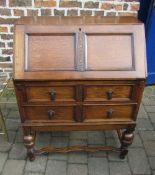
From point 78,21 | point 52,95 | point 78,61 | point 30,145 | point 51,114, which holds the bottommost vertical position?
point 30,145

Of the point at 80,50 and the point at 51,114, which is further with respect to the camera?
the point at 51,114

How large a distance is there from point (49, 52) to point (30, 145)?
3.00ft

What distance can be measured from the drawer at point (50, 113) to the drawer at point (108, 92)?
189mm

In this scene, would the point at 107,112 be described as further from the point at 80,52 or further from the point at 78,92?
the point at 80,52

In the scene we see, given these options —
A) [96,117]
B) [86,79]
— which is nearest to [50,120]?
[96,117]

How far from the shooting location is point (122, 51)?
6.59ft

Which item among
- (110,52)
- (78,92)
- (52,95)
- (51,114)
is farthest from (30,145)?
(110,52)

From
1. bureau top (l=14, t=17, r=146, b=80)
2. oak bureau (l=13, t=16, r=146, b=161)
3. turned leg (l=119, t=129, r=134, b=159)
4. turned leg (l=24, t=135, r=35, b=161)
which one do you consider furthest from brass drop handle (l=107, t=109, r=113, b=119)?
turned leg (l=24, t=135, r=35, b=161)

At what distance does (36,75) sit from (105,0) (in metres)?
1.43

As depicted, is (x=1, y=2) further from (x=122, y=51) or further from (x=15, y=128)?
(x=122, y=51)

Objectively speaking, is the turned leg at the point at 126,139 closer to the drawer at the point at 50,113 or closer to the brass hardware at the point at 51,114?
the drawer at the point at 50,113

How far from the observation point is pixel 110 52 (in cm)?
200

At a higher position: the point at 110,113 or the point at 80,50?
the point at 80,50

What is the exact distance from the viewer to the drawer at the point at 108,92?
6.73 ft
